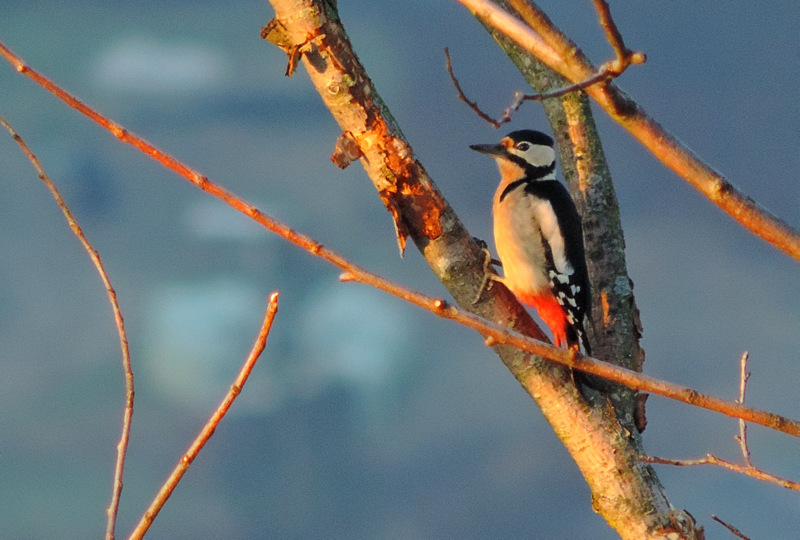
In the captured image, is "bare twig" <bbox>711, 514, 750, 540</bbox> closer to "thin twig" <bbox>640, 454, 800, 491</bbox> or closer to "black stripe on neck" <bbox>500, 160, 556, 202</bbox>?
"thin twig" <bbox>640, 454, 800, 491</bbox>

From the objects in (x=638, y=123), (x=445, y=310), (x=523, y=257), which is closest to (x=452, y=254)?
(x=523, y=257)

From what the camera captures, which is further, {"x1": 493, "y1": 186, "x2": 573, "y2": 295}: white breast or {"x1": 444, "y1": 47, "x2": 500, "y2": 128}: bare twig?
{"x1": 493, "y1": 186, "x2": 573, "y2": 295}: white breast

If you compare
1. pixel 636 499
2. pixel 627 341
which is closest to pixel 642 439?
pixel 636 499

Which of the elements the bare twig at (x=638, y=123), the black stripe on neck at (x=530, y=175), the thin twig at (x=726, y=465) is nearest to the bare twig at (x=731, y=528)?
the thin twig at (x=726, y=465)

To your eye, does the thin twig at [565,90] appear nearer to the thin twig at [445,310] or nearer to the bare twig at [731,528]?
the thin twig at [445,310]

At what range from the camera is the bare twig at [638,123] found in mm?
1173

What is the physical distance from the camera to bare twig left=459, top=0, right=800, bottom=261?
117cm

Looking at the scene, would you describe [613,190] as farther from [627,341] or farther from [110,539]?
[110,539]

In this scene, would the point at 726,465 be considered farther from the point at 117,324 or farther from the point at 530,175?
the point at 530,175

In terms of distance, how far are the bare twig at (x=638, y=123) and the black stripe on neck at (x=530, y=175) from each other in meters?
1.65

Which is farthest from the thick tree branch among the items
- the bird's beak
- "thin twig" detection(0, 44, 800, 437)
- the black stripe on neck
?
the bird's beak

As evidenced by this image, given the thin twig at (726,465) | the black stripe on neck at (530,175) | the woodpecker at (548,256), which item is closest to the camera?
the thin twig at (726,465)

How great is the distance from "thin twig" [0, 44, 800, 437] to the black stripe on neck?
4.82ft

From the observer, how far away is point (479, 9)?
3.76 ft
